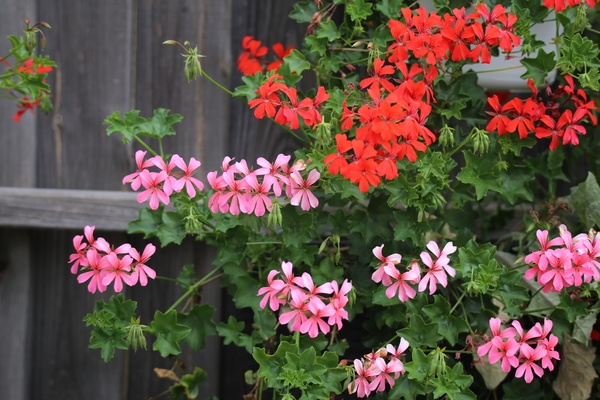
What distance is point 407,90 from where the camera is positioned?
1879 millimetres

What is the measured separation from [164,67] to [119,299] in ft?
2.42

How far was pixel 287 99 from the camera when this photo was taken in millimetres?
1970

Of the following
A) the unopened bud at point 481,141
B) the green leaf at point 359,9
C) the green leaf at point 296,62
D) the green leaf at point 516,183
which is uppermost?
the green leaf at point 359,9

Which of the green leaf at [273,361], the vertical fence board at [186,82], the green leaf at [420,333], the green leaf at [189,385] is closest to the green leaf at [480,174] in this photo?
the green leaf at [420,333]

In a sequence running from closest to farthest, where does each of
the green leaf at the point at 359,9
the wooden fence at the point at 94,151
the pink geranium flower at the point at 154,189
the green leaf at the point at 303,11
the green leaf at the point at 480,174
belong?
the pink geranium flower at the point at 154,189 < the green leaf at the point at 480,174 < the green leaf at the point at 359,9 < the green leaf at the point at 303,11 < the wooden fence at the point at 94,151

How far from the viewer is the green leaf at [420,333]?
6.06ft

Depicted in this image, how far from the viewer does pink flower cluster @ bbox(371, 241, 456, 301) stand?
69.2 inches

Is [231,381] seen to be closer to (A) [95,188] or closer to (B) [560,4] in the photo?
(A) [95,188]

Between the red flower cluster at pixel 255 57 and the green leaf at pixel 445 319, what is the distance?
0.76 m

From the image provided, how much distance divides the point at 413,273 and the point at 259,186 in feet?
1.21

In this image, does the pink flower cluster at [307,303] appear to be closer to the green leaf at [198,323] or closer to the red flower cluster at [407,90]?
the red flower cluster at [407,90]

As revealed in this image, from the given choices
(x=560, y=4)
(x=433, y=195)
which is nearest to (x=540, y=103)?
(x=560, y=4)

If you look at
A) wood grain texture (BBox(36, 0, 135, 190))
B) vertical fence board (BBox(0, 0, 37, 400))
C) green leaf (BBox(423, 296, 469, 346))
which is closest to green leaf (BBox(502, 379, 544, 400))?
green leaf (BBox(423, 296, 469, 346))

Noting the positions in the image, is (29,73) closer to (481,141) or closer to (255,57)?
(255,57)
